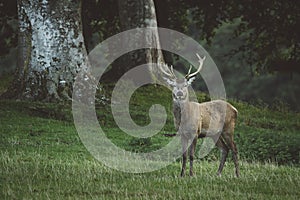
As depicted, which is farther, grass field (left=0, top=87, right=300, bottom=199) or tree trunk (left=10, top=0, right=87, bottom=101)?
tree trunk (left=10, top=0, right=87, bottom=101)

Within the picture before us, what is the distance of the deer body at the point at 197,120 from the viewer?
1088 cm

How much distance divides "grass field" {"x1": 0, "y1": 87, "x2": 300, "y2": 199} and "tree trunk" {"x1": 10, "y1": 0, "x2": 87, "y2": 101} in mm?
541

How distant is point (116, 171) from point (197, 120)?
1562mm

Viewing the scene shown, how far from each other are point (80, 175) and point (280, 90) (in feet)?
148

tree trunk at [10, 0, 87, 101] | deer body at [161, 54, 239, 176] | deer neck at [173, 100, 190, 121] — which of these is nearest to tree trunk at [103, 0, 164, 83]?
tree trunk at [10, 0, 87, 101]

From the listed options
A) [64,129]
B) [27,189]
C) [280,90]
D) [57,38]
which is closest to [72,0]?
[57,38]

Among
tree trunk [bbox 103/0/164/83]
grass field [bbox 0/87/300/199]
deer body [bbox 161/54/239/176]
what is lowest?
grass field [bbox 0/87/300/199]

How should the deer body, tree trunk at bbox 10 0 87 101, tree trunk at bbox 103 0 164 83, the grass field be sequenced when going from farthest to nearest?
tree trunk at bbox 103 0 164 83
tree trunk at bbox 10 0 87 101
the deer body
the grass field

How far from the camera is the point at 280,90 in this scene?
53594 millimetres

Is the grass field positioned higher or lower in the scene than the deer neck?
lower

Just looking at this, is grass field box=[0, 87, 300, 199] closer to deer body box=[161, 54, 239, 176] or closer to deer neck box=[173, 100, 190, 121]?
deer body box=[161, 54, 239, 176]

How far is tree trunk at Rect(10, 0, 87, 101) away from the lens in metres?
16.6

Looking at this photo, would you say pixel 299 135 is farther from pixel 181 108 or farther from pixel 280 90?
pixel 280 90

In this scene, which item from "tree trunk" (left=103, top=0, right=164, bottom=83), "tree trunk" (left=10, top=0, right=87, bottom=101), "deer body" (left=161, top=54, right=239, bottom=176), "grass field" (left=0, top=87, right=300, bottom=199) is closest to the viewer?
"grass field" (left=0, top=87, right=300, bottom=199)
